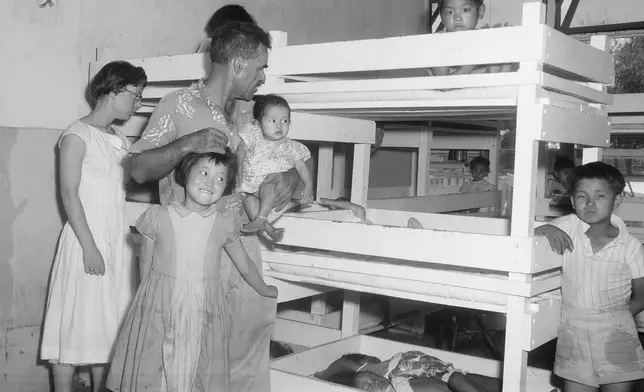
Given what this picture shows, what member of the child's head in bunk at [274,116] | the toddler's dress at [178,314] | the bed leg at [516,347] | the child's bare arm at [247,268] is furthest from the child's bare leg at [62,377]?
the bed leg at [516,347]

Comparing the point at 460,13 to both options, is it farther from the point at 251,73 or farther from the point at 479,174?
the point at 479,174

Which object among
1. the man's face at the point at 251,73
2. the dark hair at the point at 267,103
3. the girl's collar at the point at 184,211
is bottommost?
the girl's collar at the point at 184,211

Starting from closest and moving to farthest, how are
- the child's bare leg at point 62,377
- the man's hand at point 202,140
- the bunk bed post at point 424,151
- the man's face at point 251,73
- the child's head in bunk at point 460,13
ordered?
Answer: the man's hand at point 202,140 < the man's face at point 251,73 < the child's bare leg at point 62,377 < the child's head in bunk at point 460,13 < the bunk bed post at point 424,151

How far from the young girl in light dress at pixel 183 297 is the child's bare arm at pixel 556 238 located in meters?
1.11

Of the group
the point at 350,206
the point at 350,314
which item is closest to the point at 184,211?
the point at 350,206

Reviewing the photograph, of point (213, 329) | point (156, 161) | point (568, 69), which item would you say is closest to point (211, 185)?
point (156, 161)

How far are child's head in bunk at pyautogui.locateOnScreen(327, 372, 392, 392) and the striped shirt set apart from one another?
82 cm

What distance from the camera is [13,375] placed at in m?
3.19

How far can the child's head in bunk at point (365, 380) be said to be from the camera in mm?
2890

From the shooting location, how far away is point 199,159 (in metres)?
2.15

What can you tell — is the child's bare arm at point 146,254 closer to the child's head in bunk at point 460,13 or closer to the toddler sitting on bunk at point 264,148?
the toddler sitting on bunk at point 264,148

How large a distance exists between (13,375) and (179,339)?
1.49 meters

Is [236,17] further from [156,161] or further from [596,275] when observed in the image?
[596,275]

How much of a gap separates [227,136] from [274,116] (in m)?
0.51
